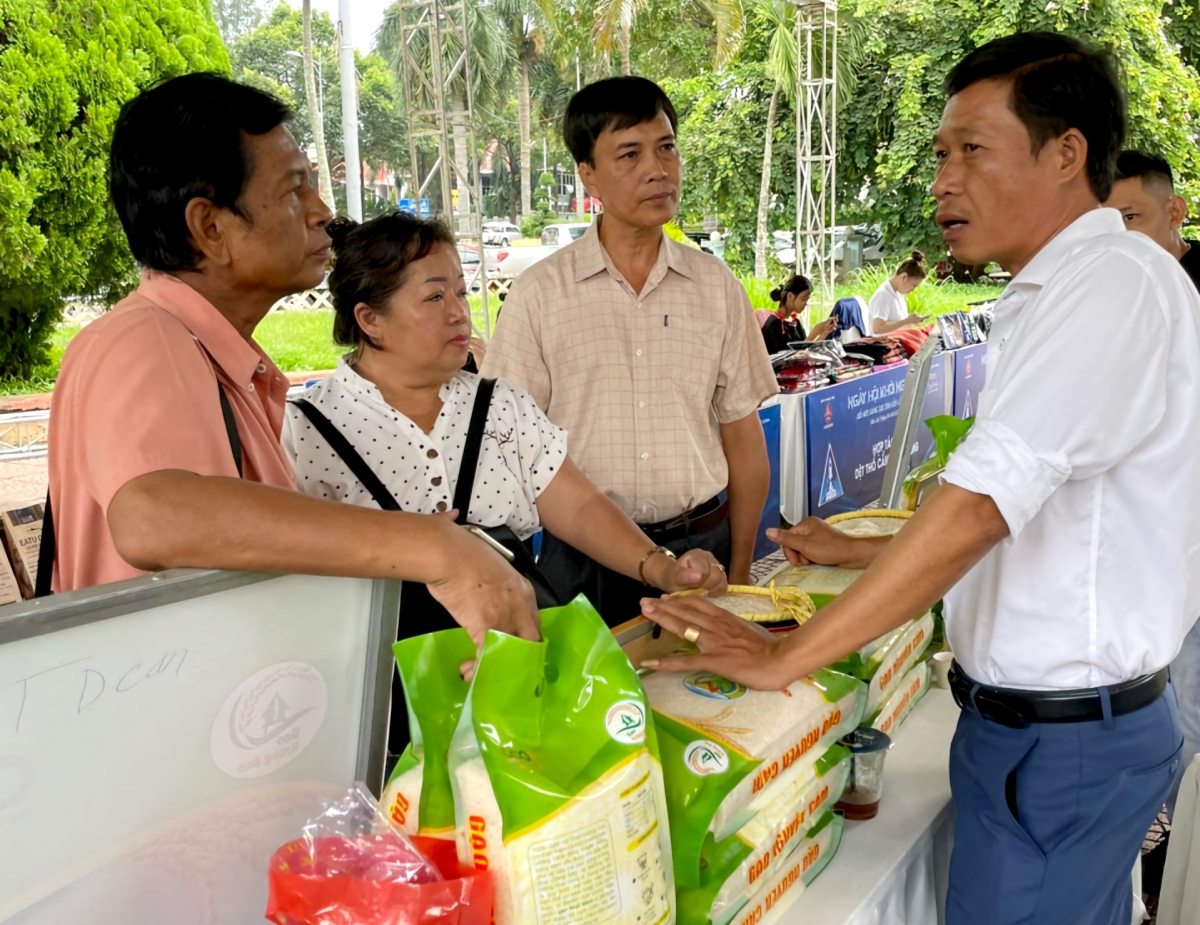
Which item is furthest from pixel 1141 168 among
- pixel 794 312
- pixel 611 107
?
pixel 794 312

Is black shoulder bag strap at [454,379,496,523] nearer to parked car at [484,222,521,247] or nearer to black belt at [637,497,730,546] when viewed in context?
black belt at [637,497,730,546]

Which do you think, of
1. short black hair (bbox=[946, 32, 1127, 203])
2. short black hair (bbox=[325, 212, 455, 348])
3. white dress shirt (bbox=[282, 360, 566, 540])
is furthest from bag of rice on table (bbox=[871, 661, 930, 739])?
short black hair (bbox=[325, 212, 455, 348])

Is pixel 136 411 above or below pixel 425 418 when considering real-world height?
above

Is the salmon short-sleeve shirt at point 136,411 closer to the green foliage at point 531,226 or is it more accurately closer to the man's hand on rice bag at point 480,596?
the man's hand on rice bag at point 480,596

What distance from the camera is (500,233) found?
3631cm

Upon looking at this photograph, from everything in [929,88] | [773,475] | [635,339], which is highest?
[929,88]

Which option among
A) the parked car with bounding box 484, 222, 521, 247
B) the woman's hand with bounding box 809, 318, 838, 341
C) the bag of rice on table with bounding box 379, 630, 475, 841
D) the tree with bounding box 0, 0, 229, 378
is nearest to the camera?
the bag of rice on table with bounding box 379, 630, 475, 841

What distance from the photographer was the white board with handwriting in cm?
81

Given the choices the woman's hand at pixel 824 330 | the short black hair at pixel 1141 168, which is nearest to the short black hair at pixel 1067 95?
the short black hair at pixel 1141 168

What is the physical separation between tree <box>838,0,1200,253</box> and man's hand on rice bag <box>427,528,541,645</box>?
44.8ft

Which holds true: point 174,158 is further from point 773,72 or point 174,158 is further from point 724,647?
point 773,72

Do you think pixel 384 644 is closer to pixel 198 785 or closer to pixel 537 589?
pixel 198 785

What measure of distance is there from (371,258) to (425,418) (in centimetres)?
31

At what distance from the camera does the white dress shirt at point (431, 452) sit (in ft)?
5.45
